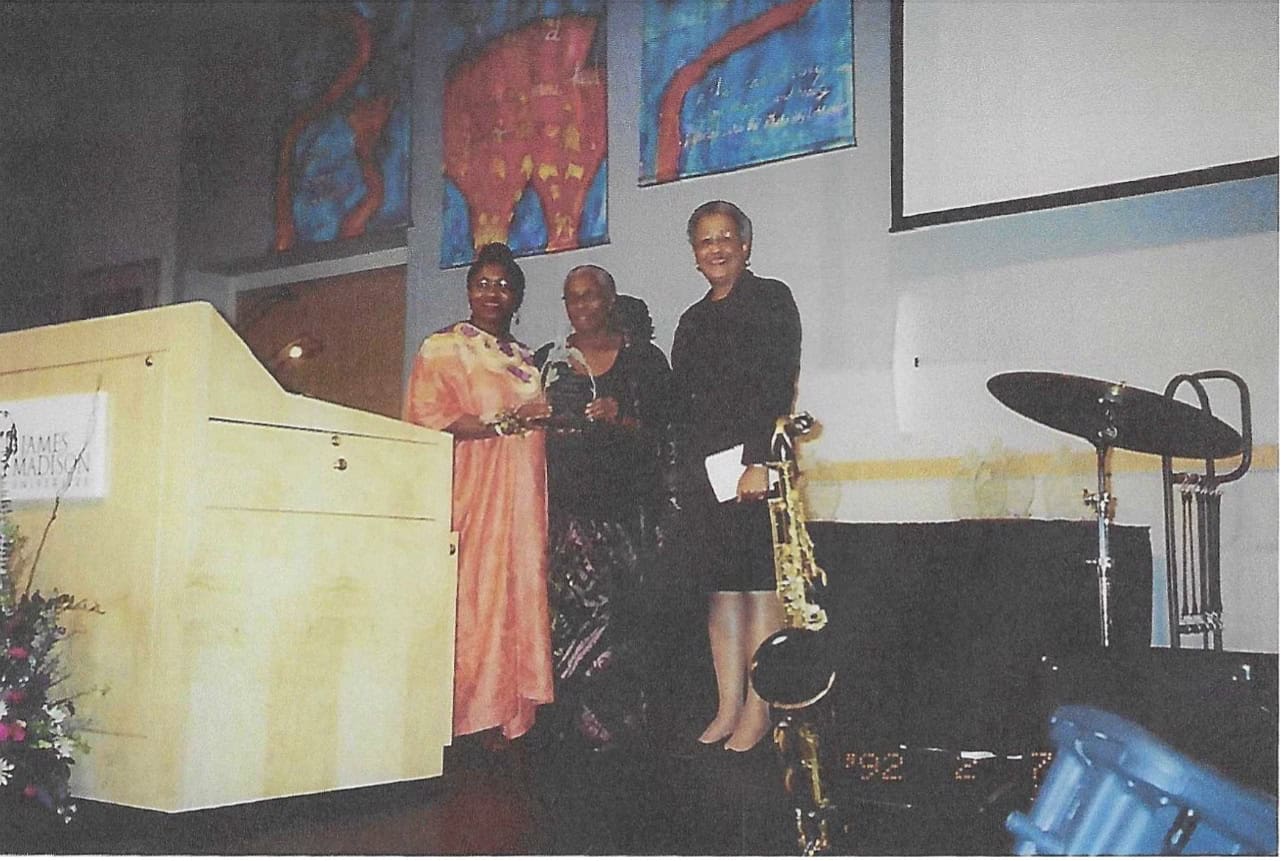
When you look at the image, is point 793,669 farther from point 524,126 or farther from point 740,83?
point 524,126

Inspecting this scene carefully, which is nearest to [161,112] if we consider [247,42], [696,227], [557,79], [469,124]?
[247,42]

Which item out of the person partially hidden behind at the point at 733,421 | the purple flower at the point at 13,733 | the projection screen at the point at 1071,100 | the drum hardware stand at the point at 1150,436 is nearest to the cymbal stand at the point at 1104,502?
the drum hardware stand at the point at 1150,436

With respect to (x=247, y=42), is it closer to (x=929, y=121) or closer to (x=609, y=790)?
(x=929, y=121)

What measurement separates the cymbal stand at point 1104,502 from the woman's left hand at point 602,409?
919mm

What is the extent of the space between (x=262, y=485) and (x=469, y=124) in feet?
3.13

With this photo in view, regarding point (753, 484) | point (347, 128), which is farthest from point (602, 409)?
point (347, 128)

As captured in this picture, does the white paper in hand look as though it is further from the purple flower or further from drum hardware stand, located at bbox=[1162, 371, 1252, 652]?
the purple flower

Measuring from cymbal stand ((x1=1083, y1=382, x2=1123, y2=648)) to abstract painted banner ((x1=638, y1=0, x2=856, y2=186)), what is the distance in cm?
70

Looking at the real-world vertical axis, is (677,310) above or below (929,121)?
below

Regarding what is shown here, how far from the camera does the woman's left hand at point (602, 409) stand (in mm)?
2695

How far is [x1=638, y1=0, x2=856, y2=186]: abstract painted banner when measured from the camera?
8.52 feet

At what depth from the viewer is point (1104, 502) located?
2340 millimetres

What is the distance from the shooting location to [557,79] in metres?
2.86

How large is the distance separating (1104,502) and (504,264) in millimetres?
1308
